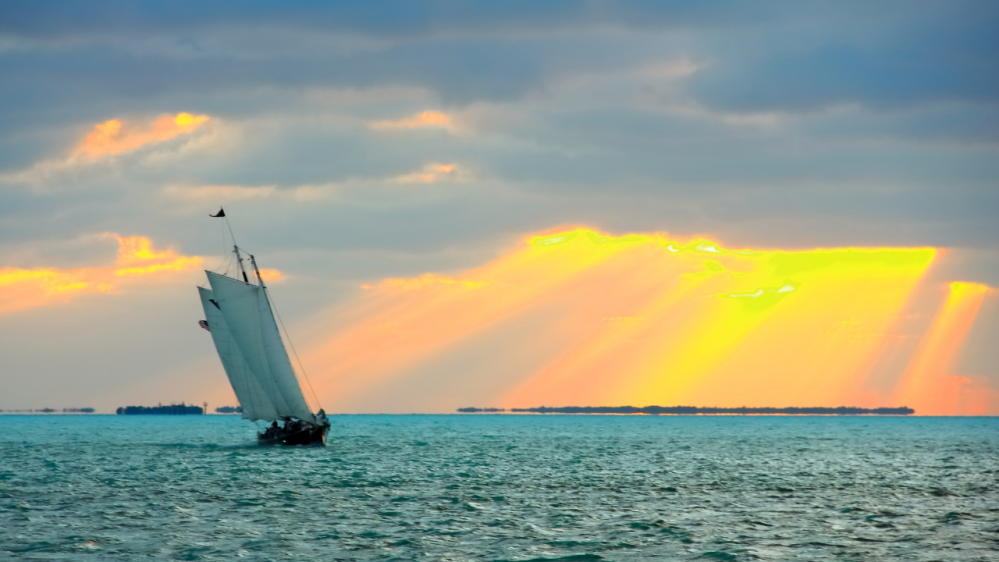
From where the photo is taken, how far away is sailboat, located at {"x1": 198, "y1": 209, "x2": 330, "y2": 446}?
100312 millimetres

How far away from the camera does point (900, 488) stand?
2633 inches

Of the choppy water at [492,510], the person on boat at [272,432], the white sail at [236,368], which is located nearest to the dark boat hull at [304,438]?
the person on boat at [272,432]

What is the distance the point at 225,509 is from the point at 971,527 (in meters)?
35.1

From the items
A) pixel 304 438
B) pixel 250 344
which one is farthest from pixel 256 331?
pixel 304 438

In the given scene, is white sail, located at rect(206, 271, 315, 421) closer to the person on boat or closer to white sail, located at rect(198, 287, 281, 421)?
white sail, located at rect(198, 287, 281, 421)

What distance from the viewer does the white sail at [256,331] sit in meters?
99.9

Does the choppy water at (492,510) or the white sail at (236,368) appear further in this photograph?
the white sail at (236,368)

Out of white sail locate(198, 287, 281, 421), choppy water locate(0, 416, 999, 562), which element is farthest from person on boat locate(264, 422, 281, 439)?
choppy water locate(0, 416, 999, 562)

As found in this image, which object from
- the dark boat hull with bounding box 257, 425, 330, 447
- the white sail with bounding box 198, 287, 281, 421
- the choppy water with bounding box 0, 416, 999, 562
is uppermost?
the white sail with bounding box 198, 287, 281, 421

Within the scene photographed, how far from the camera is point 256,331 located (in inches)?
3989

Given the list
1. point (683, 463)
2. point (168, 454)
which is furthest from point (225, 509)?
point (168, 454)

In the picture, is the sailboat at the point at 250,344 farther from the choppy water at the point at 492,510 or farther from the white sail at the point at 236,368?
the choppy water at the point at 492,510

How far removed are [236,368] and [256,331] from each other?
5.26 metres

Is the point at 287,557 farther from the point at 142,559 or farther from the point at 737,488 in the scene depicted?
the point at 737,488
